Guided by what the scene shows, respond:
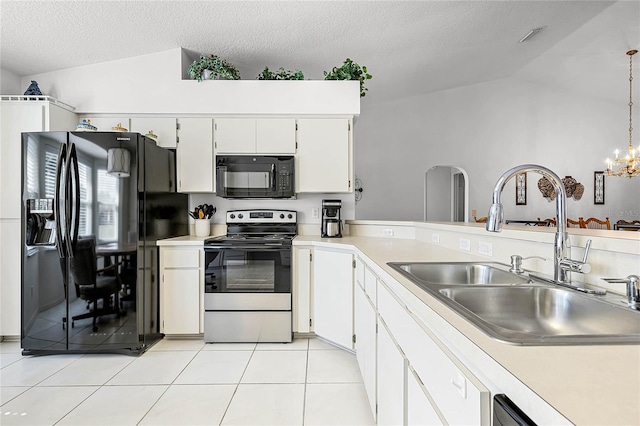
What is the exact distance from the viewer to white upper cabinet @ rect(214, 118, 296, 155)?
3016 mm

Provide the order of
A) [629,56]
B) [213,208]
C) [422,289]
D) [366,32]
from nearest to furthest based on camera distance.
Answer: [422,289] < [366,32] < [213,208] < [629,56]

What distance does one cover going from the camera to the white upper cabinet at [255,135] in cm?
302

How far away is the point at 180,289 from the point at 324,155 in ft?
5.60

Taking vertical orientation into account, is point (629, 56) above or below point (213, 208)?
above

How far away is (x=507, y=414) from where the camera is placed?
0.49m

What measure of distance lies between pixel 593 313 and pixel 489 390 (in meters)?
0.59

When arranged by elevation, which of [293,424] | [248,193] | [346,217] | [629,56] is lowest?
[293,424]

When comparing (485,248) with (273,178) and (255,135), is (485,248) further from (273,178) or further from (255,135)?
(255,135)

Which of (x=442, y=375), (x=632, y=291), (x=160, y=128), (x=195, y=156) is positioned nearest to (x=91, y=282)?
(x=195, y=156)

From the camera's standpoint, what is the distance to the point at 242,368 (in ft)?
7.54

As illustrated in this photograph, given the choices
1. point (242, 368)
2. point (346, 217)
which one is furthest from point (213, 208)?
point (242, 368)

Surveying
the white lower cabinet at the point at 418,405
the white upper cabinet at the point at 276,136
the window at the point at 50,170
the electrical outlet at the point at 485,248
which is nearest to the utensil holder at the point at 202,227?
the white upper cabinet at the point at 276,136

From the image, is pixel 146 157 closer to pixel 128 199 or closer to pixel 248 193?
pixel 128 199

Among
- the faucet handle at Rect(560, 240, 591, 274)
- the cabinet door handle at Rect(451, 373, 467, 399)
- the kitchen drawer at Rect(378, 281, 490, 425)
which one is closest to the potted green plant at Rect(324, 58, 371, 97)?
the faucet handle at Rect(560, 240, 591, 274)
